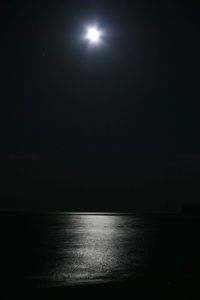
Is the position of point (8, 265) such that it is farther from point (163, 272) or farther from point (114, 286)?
point (114, 286)

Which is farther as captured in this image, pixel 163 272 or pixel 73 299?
pixel 163 272

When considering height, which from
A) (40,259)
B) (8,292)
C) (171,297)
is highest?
(171,297)

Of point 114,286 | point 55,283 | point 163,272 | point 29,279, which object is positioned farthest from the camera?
point 163,272

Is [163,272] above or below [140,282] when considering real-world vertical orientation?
below

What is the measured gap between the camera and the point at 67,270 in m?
33.8

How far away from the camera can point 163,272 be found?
1305 inches

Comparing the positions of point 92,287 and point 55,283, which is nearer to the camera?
point 92,287

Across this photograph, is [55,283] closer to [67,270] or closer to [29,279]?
[29,279]

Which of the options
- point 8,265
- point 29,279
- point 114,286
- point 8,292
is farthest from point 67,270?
point 114,286

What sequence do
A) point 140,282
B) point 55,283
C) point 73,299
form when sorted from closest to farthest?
1. point 73,299
2. point 140,282
3. point 55,283

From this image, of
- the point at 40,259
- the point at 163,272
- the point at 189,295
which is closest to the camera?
the point at 189,295

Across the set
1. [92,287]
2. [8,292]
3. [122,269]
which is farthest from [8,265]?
[92,287]

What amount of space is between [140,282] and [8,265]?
20197mm

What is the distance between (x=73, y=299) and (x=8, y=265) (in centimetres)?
2167
